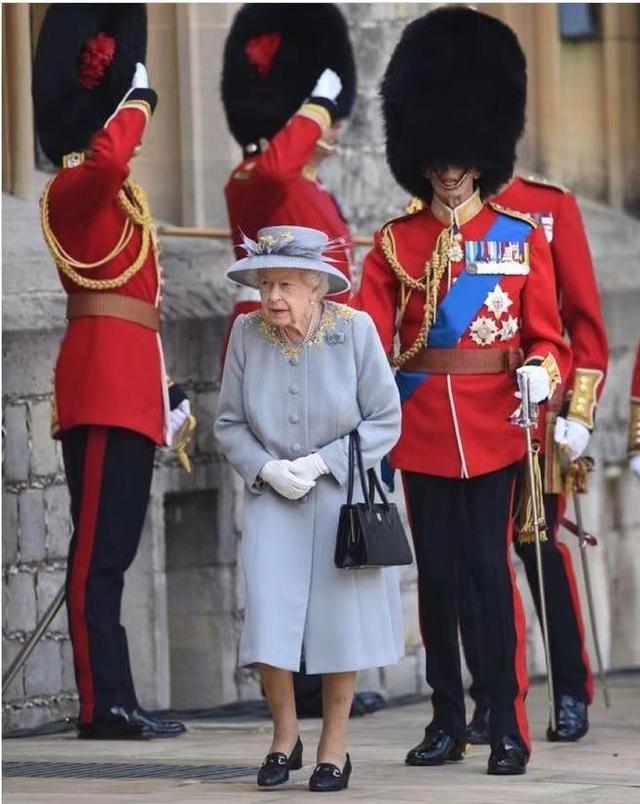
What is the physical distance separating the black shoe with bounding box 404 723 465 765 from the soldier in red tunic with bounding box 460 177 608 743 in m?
0.46

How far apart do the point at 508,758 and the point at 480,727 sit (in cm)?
79

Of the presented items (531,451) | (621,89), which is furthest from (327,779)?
(621,89)

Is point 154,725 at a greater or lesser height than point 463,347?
lesser

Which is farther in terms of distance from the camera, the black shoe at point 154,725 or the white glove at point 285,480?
the black shoe at point 154,725

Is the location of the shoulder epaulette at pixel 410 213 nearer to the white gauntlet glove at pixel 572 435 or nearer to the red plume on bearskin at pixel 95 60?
the white gauntlet glove at pixel 572 435

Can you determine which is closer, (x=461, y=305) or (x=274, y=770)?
(x=274, y=770)

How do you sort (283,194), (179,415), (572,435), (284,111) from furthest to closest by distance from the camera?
(284,111)
(283,194)
(179,415)
(572,435)

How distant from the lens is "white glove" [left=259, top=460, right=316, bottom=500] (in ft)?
19.6

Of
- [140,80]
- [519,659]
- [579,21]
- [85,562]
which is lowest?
[519,659]

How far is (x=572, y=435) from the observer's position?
6.94m

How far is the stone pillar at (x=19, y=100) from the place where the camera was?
26.4 feet

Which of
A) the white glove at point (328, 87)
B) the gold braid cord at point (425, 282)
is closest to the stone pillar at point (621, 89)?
the white glove at point (328, 87)

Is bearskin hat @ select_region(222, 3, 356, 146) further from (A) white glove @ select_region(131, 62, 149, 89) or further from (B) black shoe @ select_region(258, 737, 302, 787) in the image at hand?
(B) black shoe @ select_region(258, 737, 302, 787)

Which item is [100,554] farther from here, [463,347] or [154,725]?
[463,347]
